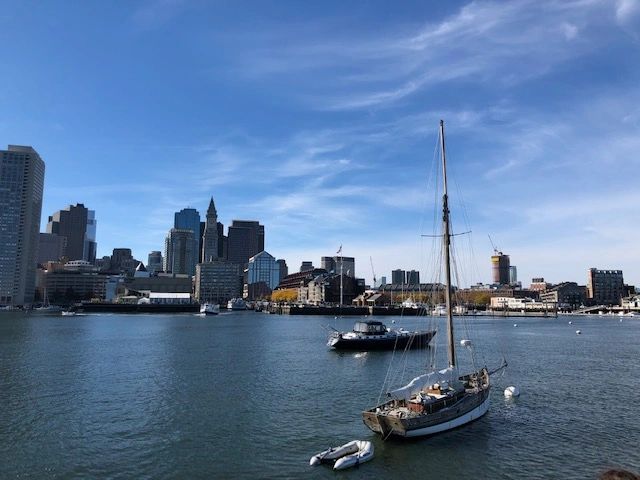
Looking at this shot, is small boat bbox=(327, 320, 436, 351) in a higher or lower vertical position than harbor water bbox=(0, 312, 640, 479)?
higher

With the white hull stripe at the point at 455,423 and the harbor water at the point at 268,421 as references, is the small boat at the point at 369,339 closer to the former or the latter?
the harbor water at the point at 268,421

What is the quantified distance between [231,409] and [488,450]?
22670mm

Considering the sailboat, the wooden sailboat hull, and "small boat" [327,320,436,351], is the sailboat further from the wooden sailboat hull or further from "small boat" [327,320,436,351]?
"small boat" [327,320,436,351]

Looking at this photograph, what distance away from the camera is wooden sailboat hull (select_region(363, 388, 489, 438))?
114 feet

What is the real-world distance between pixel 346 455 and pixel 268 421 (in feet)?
36.4

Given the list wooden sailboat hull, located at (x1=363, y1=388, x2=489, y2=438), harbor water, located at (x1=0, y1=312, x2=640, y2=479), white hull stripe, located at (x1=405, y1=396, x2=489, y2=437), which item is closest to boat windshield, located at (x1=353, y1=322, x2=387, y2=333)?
harbor water, located at (x1=0, y1=312, x2=640, y2=479)

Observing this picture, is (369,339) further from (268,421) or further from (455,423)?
(455,423)

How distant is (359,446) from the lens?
107ft

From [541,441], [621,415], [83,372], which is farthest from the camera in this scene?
[83,372]

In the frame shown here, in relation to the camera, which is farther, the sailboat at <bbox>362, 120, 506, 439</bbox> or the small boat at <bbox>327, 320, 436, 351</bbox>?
the small boat at <bbox>327, 320, 436, 351</bbox>

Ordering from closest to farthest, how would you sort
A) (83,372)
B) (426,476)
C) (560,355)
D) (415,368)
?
(426,476) < (83,372) < (415,368) < (560,355)

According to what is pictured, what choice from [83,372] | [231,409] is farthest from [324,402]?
[83,372]

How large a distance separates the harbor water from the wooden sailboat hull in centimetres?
72

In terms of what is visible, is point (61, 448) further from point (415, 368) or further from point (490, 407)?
point (415, 368)
